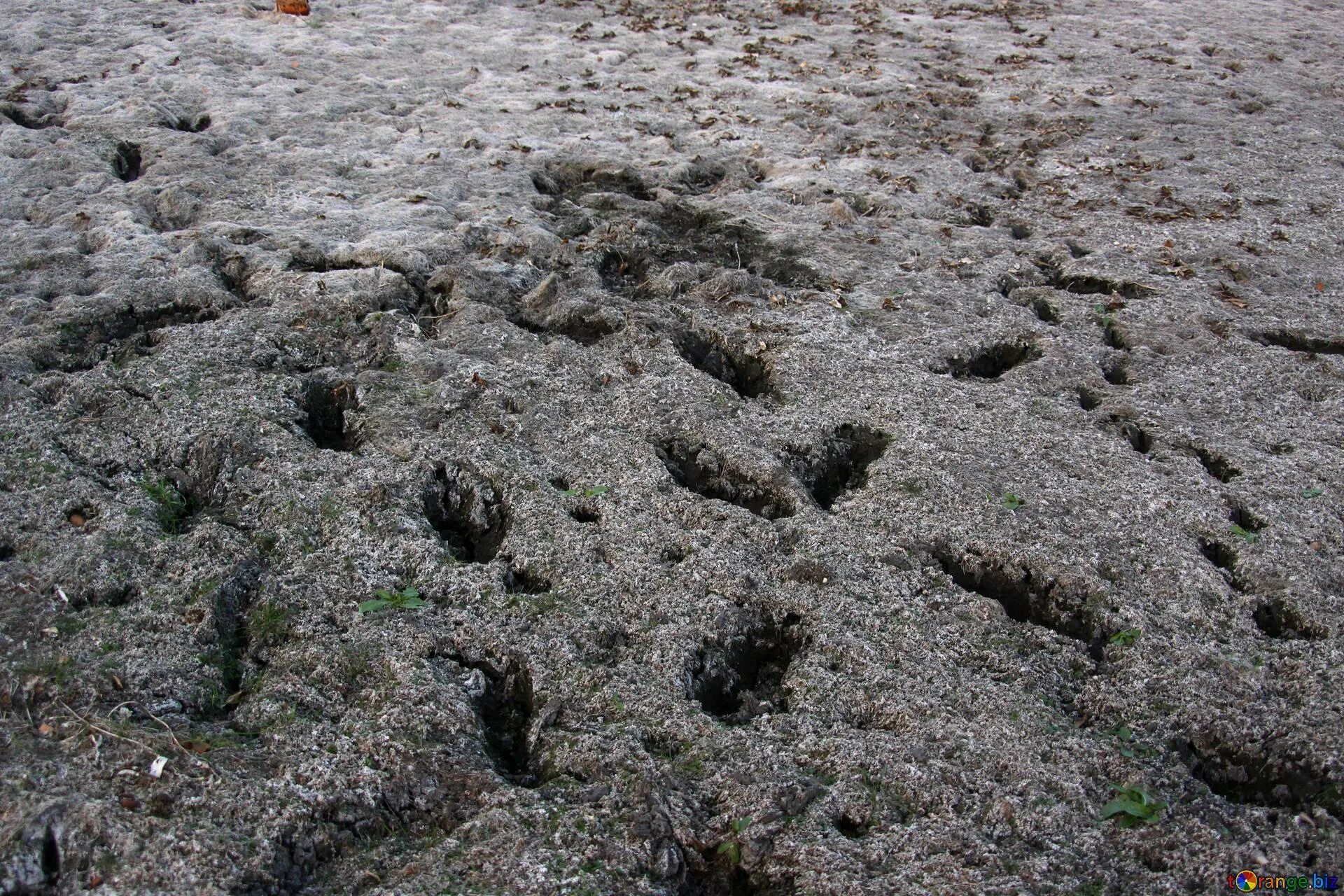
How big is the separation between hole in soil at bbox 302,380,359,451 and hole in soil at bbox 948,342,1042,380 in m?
2.88

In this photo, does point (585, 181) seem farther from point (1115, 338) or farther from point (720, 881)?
point (720, 881)

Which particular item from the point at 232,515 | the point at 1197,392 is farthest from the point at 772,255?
the point at 232,515

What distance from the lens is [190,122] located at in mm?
6473

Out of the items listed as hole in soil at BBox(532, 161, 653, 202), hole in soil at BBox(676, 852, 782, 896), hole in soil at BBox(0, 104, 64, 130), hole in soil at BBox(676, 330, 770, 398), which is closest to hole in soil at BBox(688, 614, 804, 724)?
hole in soil at BBox(676, 852, 782, 896)

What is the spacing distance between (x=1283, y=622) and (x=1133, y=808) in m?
1.18

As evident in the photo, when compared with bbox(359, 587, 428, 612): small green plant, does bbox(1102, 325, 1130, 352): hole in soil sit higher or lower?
higher

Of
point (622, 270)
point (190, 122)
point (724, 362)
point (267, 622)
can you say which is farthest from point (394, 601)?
point (190, 122)

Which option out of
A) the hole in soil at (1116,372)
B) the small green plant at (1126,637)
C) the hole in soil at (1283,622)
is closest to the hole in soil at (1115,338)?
the hole in soil at (1116,372)

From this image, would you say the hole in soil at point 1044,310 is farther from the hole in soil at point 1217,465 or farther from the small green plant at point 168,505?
the small green plant at point 168,505

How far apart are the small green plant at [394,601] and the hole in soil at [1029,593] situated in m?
1.92

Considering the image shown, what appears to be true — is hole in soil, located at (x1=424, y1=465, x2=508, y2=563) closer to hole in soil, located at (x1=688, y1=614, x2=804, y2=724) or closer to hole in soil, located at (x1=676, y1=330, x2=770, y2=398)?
hole in soil, located at (x1=688, y1=614, x2=804, y2=724)

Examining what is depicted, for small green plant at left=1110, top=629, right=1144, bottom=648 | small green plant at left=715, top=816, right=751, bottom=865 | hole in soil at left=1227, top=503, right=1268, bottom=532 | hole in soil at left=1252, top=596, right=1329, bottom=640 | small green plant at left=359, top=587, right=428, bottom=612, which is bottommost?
small green plant at left=715, top=816, right=751, bottom=865

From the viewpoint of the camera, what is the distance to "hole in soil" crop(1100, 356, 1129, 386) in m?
4.66

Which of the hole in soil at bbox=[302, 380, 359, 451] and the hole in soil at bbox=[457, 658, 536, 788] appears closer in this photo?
the hole in soil at bbox=[457, 658, 536, 788]
